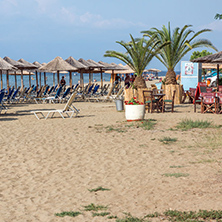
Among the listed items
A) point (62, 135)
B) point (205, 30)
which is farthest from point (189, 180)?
point (205, 30)

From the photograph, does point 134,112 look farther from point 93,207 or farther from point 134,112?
point 93,207

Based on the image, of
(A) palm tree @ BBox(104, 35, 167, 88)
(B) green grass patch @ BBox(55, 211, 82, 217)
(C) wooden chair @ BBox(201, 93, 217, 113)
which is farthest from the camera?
(A) palm tree @ BBox(104, 35, 167, 88)

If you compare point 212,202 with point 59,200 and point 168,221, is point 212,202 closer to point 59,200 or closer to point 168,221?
point 168,221

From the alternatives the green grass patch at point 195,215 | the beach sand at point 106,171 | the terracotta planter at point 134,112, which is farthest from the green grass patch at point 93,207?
the terracotta planter at point 134,112

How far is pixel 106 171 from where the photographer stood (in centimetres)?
519

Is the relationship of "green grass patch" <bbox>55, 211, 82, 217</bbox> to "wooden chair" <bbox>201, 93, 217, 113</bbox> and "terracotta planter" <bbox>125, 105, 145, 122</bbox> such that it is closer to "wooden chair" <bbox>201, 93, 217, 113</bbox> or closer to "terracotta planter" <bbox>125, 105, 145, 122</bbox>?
"terracotta planter" <bbox>125, 105, 145, 122</bbox>

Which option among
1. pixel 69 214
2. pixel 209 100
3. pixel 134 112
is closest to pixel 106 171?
pixel 69 214

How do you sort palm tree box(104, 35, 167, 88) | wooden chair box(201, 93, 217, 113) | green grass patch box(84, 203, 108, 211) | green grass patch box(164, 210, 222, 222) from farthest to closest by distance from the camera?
palm tree box(104, 35, 167, 88) → wooden chair box(201, 93, 217, 113) → green grass patch box(84, 203, 108, 211) → green grass patch box(164, 210, 222, 222)

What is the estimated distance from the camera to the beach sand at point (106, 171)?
3762 mm

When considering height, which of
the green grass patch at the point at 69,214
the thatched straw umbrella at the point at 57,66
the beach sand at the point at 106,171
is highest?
the thatched straw umbrella at the point at 57,66

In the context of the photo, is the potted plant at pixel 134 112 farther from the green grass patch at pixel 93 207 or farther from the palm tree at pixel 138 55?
the green grass patch at pixel 93 207

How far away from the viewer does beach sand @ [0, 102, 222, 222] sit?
376 cm

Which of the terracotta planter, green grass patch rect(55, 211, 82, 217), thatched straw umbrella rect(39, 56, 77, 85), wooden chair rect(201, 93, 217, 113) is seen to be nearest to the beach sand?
green grass patch rect(55, 211, 82, 217)

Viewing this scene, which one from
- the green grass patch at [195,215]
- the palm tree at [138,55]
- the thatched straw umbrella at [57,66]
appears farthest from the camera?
the thatched straw umbrella at [57,66]
